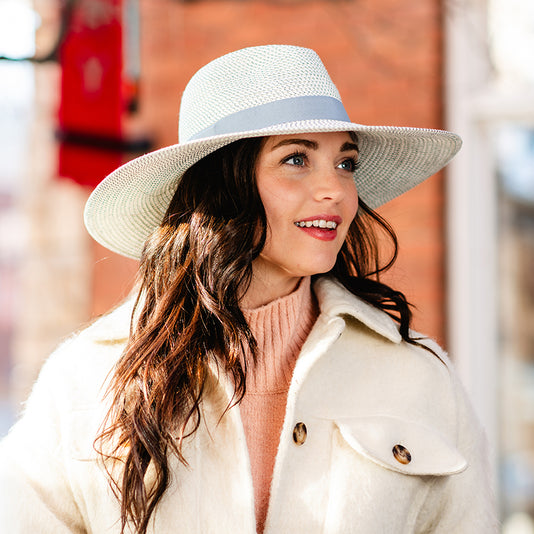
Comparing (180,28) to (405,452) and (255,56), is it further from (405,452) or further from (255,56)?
(405,452)

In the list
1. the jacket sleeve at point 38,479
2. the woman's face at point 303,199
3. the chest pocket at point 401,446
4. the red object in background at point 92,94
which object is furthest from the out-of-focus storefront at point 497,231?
the jacket sleeve at point 38,479

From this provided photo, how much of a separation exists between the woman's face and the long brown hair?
0.13ft

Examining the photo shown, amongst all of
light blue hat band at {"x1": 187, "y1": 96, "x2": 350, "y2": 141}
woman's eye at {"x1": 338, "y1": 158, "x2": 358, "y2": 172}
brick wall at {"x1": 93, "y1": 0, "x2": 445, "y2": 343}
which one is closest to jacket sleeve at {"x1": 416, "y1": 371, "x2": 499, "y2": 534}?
woman's eye at {"x1": 338, "y1": 158, "x2": 358, "y2": 172}

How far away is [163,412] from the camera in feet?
6.54

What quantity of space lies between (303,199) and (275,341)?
0.36m

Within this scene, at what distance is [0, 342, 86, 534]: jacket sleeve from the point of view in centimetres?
204

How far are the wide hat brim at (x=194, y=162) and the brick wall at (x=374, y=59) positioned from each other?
61.8 inches

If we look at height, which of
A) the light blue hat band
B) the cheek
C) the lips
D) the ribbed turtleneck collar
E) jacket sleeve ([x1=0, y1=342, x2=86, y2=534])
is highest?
the light blue hat band

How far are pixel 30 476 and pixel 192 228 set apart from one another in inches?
27.5

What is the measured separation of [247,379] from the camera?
6.92 feet

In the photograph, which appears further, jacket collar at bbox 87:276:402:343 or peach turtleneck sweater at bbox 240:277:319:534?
jacket collar at bbox 87:276:402:343

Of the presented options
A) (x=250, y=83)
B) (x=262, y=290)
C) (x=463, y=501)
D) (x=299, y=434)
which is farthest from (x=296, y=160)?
(x=463, y=501)

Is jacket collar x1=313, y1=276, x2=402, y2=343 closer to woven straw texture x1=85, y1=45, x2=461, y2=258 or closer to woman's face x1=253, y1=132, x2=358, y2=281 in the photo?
woman's face x1=253, y1=132, x2=358, y2=281

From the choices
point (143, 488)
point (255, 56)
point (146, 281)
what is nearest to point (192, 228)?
point (146, 281)
